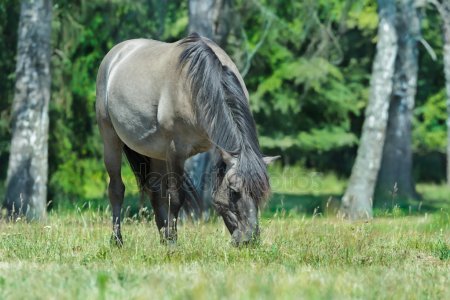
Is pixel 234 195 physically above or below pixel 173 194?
above

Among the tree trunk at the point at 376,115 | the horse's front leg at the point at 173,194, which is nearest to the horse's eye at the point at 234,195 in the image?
the horse's front leg at the point at 173,194

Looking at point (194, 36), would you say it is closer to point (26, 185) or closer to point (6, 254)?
point (6, 254)

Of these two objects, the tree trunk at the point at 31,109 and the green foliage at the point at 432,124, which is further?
the green foliage at the point at 432,124

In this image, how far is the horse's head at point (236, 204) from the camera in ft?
29.5

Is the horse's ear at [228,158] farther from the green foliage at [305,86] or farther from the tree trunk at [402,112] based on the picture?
the green foliage at [305,86]

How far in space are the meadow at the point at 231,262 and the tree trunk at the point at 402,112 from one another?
11995 mm

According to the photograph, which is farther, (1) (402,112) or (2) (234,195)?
(1) (402,112)

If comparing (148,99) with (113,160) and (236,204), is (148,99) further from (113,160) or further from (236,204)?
(236,204)

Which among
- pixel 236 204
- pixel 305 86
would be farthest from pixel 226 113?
pixel 305 86

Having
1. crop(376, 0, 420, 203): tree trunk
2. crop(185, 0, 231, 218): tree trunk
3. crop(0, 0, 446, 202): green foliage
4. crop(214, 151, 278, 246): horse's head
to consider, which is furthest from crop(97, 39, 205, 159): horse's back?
crop(376, 0, 420, 203): tree trunk

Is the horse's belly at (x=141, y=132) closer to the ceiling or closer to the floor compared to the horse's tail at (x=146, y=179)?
closer to the ceiling

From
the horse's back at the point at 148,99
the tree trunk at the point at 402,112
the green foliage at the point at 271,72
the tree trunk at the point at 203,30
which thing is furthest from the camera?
the tree trunk at the point at 402,112

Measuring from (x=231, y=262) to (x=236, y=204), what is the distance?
0.93 meters

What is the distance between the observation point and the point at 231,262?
8297 millimetres
